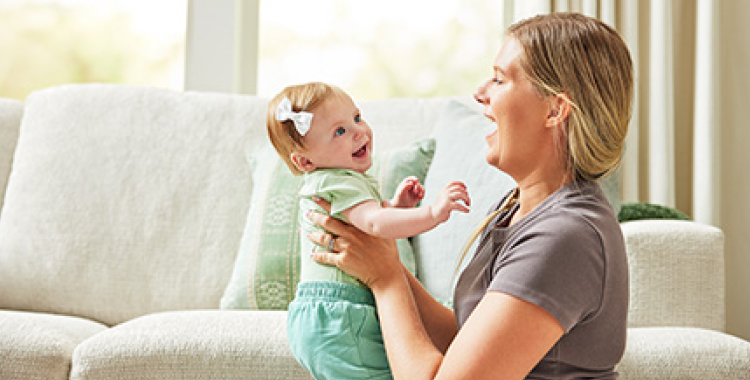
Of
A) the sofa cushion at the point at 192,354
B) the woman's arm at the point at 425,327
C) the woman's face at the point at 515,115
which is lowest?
the sofa cushion at the point at 192,354

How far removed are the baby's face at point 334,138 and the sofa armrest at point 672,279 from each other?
2.25 ft

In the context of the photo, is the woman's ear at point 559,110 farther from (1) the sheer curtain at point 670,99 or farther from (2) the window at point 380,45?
(2) the window at point 380,45

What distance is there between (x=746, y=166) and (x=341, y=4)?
1546 millimetres

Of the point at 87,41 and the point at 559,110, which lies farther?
the point at 87,41

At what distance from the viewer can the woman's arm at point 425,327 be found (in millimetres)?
1039

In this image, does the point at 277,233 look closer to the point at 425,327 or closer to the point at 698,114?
the point at 425,327

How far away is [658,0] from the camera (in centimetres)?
280

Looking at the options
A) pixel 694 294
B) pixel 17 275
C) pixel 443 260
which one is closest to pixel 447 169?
pixel 443 260

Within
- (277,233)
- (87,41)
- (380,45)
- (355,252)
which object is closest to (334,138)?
(355,252)

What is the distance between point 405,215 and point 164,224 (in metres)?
Answer: 1.29

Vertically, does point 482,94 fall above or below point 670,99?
above

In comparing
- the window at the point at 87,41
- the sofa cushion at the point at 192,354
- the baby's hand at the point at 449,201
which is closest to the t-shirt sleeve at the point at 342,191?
the baby's hand at the point at 449,201

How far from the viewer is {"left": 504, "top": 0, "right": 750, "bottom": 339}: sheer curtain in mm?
2715

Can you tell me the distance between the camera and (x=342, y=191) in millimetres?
1371
